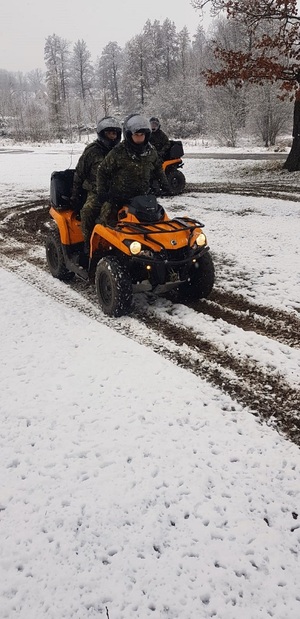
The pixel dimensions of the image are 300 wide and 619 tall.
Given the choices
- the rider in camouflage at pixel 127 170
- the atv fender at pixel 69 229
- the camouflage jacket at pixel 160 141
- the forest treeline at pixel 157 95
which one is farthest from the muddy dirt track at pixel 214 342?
the forest treeline at pixel 157 95

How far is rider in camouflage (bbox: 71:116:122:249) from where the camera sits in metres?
5.82

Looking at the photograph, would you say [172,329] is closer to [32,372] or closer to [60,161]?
[32,372]

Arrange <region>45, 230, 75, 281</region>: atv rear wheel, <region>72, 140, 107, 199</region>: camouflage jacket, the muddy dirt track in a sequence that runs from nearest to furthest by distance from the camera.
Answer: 1. the muddy dirt track
2. <region>72, 140, 107, 199</region>: camouflage jacket
3. <region>45, 230, 75, 281</region>: atv rear wheel

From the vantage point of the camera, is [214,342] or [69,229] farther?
[69,229]

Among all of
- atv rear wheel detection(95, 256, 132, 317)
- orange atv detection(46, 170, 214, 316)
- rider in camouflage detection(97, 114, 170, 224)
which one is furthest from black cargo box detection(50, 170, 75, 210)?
atv rear wheel detection(95, 256, 132, 317)

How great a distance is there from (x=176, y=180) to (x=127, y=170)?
826cm

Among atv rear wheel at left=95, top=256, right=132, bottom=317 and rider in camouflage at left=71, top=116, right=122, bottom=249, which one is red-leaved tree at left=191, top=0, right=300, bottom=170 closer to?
rider in camouflage at left=71, top=116, right=122, bottom=249

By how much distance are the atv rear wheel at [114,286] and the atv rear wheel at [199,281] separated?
876 mm

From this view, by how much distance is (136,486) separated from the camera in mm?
2887

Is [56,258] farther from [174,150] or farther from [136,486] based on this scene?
[174,150]

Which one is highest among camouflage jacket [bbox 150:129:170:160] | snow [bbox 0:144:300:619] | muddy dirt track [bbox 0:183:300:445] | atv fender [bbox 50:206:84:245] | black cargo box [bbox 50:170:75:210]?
camouflage jacket [bbox 150:129:170:160]

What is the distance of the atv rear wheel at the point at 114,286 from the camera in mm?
5078

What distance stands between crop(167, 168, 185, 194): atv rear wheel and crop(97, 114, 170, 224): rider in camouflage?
25.4 feet

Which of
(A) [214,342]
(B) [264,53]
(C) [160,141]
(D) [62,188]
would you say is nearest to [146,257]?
(A) [214,342]
